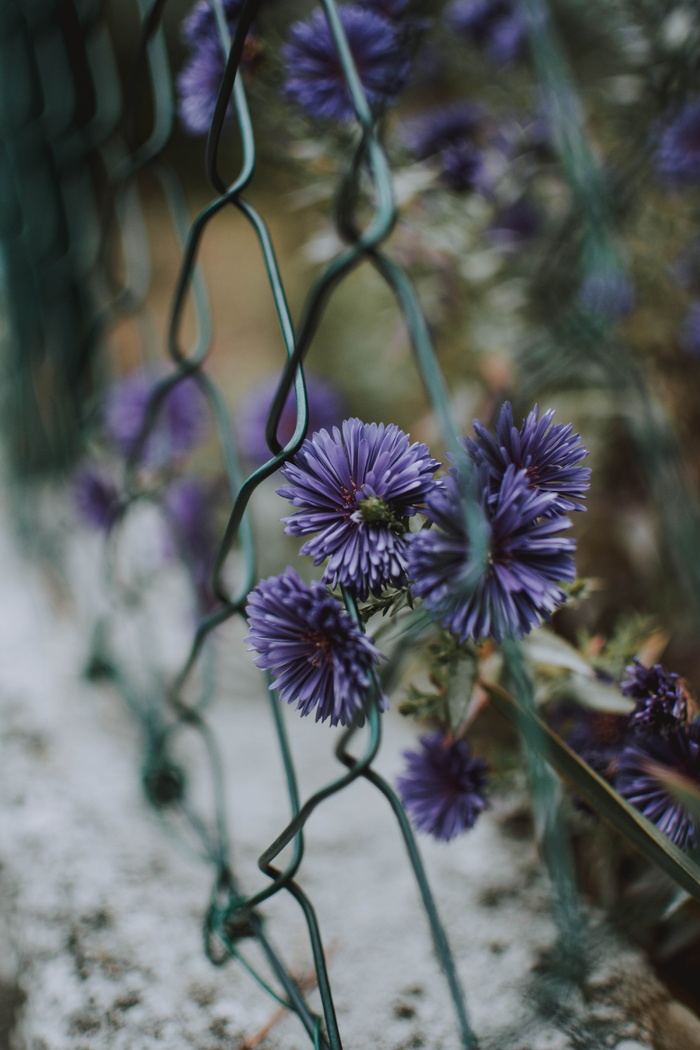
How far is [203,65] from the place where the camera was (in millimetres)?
494

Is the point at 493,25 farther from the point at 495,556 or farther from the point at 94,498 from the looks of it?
the point at 495,556

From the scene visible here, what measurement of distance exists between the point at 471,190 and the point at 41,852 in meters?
0.74

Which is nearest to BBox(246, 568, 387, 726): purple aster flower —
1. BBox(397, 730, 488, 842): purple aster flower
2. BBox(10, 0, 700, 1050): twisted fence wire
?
BBox(10, 0, 700, 1050): twisted fence wire

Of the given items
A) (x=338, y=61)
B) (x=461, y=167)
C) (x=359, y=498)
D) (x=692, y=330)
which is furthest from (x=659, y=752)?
(x=692, y=330)

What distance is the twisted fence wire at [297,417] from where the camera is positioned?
0.32 m

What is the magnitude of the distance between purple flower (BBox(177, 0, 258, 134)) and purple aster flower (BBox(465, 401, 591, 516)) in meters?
0.33

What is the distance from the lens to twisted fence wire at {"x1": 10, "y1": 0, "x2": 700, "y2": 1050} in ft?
1.04

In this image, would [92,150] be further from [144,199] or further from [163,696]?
[144,199]

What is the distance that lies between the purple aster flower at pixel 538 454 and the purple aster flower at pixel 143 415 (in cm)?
55

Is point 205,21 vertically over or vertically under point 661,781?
over

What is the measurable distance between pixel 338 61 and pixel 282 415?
39 centimetres

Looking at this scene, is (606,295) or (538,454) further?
(606,295)

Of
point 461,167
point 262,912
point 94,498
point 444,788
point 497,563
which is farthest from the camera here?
point 94,498

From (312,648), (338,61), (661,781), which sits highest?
(338,61)
